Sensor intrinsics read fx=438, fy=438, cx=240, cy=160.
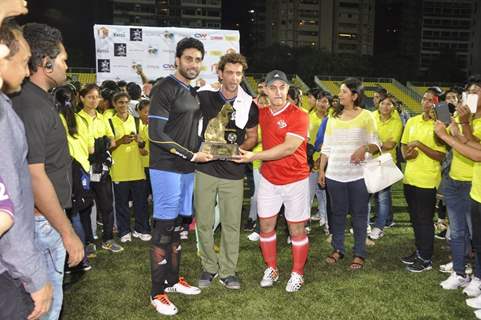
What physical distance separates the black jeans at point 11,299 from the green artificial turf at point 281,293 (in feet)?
8.97

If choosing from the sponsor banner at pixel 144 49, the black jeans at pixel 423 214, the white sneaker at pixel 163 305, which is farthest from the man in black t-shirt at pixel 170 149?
the sponsor banner at pixel 144 49

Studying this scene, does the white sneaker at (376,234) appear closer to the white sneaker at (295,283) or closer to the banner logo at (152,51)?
the white sneaker at (295,283)

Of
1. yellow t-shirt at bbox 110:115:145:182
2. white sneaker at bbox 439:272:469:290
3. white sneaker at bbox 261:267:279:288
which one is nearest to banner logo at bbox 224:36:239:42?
yellow t-shirt at bbox 110:115:145:182

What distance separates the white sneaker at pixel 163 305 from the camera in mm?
4500

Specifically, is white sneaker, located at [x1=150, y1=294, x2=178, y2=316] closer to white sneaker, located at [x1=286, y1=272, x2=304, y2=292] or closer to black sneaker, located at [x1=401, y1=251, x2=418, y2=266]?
white sneaker, located at [x1=286, y1=272, x2=304, y2=292]

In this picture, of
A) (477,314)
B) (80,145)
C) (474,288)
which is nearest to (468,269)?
(474,288)

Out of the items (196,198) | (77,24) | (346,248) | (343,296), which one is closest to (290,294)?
(343,296)

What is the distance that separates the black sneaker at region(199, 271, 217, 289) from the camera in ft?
17.2

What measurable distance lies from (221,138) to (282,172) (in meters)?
0.87

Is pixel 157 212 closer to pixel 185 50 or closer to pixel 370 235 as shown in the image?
pixel 185 50

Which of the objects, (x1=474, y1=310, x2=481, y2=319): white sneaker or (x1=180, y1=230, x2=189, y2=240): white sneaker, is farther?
(x1=180, y1=230, x2=189, y2=240): white sneaker

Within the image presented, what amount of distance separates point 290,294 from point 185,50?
9.85ft

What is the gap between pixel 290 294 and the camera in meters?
5.13

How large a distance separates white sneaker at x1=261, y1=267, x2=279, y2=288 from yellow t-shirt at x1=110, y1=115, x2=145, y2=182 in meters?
2.61
